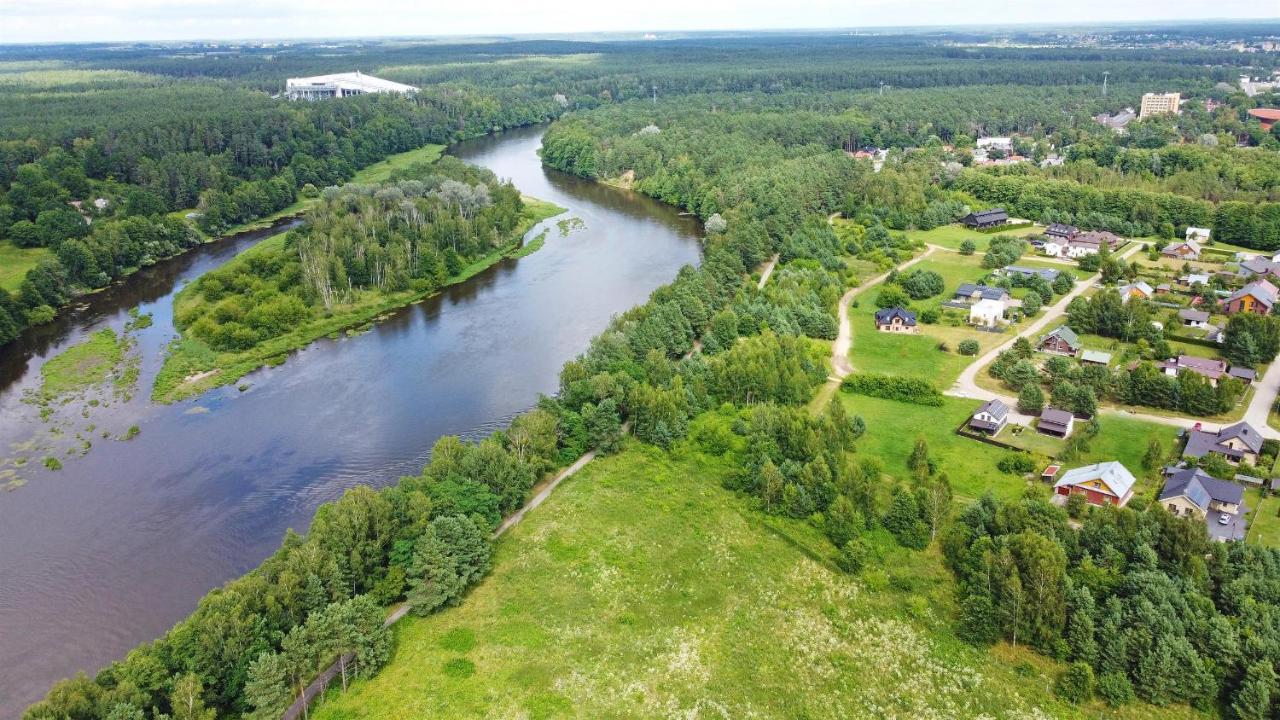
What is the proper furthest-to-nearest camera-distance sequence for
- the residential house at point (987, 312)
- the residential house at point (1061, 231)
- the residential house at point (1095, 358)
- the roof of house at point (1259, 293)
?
the residential house at point (1061, 231)
the residential house at point (987, 312)
the roof of house at point (1259, 293)
the residential house at point (1095, 358)

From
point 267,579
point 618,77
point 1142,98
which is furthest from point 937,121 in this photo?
point 267,579

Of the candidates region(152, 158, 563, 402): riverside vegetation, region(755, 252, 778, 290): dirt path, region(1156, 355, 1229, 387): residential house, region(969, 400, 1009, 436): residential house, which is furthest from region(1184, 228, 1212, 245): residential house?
region(152, 158, 563, 402): riverside vegetation

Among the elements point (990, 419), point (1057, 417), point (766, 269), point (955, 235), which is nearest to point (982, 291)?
point (766, 269)

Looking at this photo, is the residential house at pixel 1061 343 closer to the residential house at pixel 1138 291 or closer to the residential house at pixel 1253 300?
the residential house at pixel 1138 291

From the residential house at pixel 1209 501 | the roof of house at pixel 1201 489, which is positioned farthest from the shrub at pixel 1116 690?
the roof of house at pixel 1201 489

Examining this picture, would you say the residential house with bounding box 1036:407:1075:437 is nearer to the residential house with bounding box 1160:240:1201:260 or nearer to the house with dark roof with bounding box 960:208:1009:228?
the residential house with bounding box 1160:240:1201:260

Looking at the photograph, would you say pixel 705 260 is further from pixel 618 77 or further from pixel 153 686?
pixel 618 77
